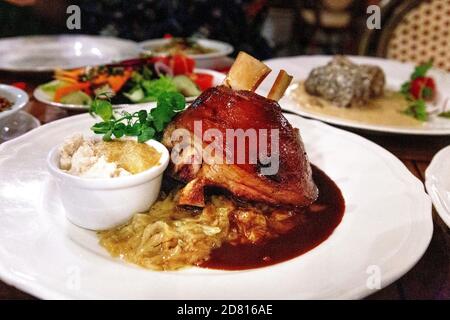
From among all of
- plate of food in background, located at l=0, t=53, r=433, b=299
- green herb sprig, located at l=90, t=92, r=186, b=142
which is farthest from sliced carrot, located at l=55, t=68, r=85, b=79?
green herb sprig, located at l=90, t=92, r=186, b=142

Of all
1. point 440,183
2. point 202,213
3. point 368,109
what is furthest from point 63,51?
point 440,183

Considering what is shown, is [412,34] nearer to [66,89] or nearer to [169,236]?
[66,89]

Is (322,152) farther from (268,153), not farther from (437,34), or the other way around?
(437,34)

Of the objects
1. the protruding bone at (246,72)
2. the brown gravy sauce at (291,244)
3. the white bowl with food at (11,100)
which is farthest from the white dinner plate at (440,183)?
the white bowl with food at (11,100)

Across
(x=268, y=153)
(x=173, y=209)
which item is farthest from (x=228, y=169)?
(x=173, y=209)

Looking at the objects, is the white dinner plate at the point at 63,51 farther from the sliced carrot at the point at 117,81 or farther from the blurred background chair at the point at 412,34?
the blurred background chair at the point at 412,34

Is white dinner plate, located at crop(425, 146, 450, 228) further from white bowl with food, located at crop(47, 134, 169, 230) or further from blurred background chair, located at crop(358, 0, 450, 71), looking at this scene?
blurred background chair, located at crop(358, 0, 450, 71)
